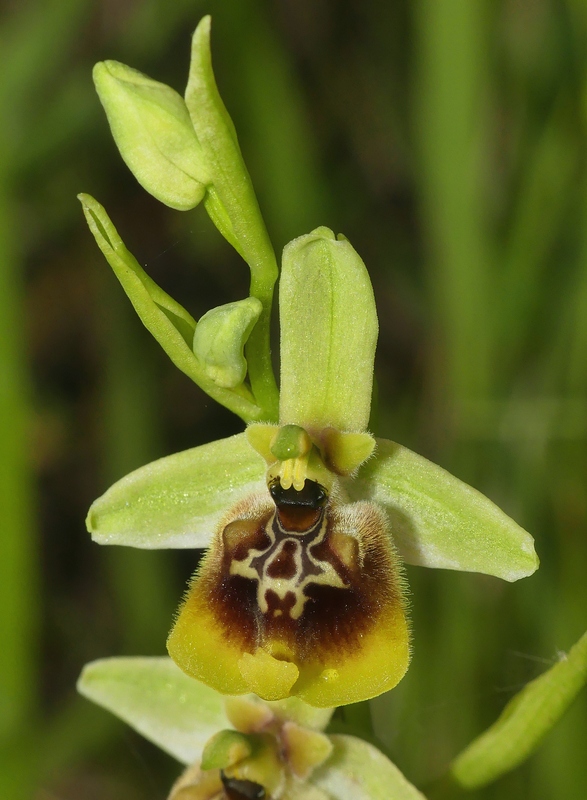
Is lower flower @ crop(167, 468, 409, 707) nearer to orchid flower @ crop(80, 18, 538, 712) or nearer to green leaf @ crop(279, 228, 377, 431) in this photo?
orchid flower @ crop(80, 18, 538, 712)

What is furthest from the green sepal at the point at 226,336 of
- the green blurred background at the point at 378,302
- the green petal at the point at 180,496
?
the green blurred background at the point at 378,302

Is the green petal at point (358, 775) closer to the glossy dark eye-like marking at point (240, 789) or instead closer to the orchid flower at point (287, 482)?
the glossy dark eye-like marking at point (240, 789)

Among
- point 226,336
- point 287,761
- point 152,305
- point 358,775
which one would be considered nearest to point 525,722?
point 358,775

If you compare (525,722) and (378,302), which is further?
(378,302)

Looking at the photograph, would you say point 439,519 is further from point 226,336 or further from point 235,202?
point 235,202

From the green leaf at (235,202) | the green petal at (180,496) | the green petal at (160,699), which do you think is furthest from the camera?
the green petal at (160,699)

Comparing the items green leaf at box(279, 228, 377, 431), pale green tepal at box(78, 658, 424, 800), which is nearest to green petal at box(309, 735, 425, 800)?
pale green tepal at box(78, 658, 424, 800)

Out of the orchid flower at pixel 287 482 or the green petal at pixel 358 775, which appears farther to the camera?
the green petal at pixel 358 775
